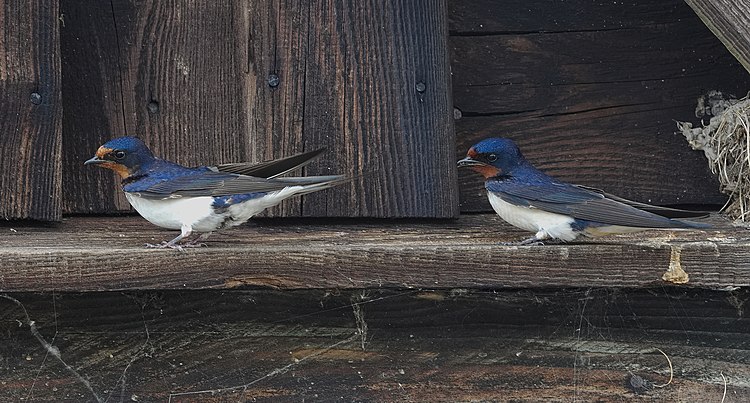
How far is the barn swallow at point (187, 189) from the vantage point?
2924 millimetres

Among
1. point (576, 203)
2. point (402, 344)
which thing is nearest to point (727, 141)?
point (576, 203)

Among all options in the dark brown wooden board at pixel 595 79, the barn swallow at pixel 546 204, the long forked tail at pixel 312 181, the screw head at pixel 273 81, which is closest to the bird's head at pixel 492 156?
the barn swallow at pixel 546 204

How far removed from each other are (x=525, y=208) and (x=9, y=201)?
1.31 meters

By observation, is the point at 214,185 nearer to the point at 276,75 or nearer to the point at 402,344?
the point at 276,75

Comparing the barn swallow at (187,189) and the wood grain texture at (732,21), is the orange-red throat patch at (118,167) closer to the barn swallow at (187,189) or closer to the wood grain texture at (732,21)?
the barn swallow at (187,189)

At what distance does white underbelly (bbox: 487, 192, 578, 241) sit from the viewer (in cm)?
294

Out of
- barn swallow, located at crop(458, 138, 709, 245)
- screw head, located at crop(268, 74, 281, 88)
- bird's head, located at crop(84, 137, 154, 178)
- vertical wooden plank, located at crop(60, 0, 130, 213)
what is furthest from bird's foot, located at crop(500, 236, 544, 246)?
vertical wooden plank, located at crop(60, 0, 130, 213)

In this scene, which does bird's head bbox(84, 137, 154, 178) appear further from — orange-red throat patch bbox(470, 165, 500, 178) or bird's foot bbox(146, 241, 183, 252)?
orange-red throat patch bbox(470, 165, 500, 178)

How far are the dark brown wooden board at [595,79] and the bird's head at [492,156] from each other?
18 cm

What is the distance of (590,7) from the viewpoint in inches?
130

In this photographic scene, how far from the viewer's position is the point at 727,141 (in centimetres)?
319

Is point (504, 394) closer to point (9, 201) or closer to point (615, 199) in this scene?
point (615, 199)

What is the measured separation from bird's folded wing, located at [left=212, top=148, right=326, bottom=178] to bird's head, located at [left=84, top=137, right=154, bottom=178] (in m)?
0.20

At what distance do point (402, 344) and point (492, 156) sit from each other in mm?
623
